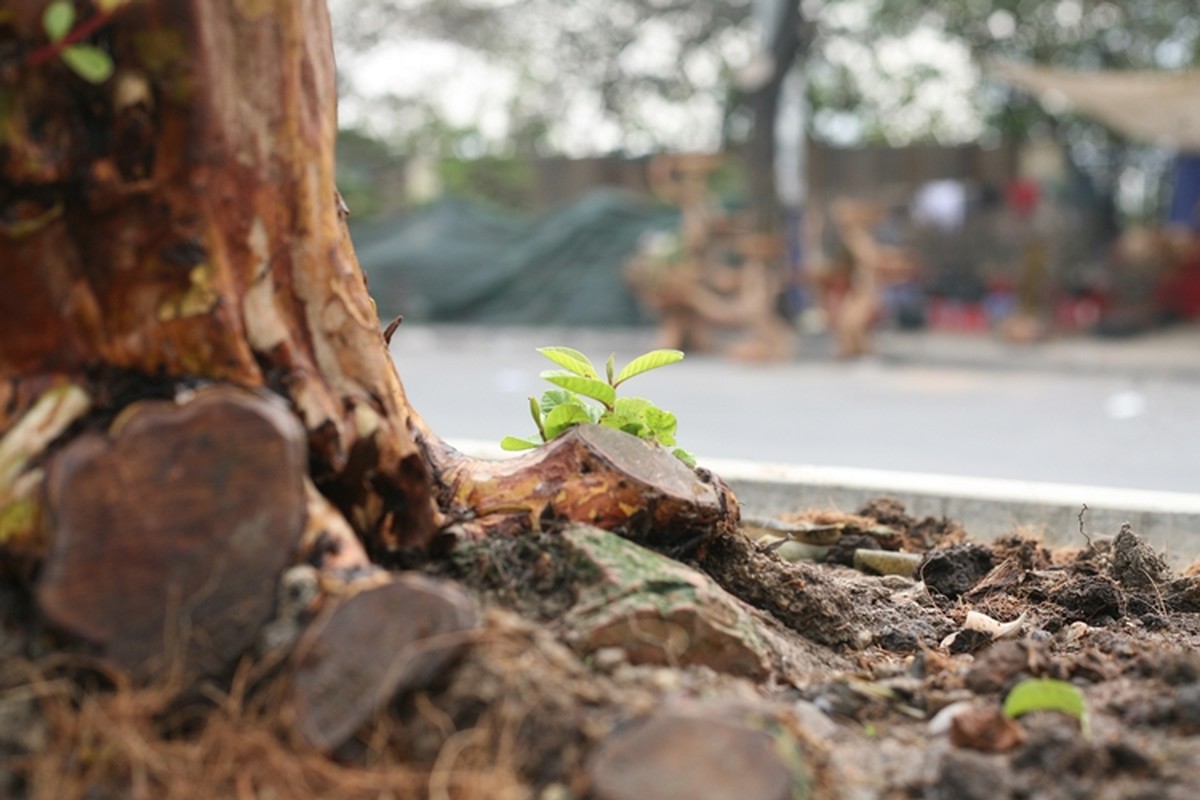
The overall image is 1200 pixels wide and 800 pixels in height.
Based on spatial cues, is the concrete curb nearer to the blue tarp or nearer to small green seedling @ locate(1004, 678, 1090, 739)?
small green seedling @ locate(1004, 678, 1090, 739)

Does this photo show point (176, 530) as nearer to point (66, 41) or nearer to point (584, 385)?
point (66, 41)

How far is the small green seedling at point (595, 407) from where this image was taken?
2402 mm

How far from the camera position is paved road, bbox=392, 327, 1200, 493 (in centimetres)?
657

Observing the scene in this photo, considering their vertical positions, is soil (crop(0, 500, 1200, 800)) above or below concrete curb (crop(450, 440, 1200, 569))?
above

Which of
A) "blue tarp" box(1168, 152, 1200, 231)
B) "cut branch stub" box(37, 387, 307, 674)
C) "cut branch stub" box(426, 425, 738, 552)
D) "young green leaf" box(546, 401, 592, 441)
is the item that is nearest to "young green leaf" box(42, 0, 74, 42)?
"cut branch stub" box(37, 387, 307, 674)

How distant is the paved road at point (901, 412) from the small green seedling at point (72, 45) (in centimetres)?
491

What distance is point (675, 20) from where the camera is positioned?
2150 cm

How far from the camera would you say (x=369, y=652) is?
1.59 meters

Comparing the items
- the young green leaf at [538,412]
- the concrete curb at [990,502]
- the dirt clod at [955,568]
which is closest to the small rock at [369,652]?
the young green leaf at [538,412]

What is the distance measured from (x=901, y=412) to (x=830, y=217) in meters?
9.94

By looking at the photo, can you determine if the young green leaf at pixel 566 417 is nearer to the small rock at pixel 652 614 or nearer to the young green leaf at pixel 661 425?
the young green leaf at pixel 661 425

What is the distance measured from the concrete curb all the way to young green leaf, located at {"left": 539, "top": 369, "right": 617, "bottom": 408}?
54.7 inches

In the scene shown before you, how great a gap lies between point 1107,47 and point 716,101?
20.7 feet

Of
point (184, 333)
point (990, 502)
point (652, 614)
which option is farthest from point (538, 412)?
point (990, 502)
